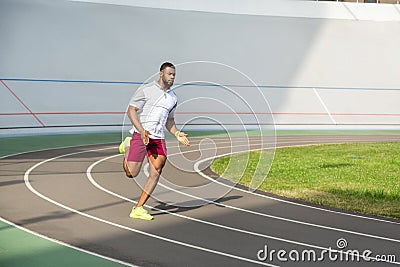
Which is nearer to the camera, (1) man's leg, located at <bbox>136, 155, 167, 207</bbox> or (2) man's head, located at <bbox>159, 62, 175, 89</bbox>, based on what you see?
(2) man's head, located at <bbox>159, 62, 175, 89</bbox>

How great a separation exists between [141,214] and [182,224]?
0.70m

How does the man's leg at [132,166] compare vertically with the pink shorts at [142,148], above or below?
below

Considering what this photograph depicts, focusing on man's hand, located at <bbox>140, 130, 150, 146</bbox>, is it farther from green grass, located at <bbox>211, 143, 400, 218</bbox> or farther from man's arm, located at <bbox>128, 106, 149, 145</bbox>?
green grass, located at <bbox>211, 143, 400, 218</bbox>

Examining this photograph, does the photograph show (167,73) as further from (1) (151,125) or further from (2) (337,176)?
(2) (337,176)

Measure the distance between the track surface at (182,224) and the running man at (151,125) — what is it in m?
0.75

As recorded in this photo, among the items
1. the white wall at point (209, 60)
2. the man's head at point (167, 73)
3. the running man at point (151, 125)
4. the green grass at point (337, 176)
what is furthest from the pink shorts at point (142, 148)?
the white wall at point (209, 60)

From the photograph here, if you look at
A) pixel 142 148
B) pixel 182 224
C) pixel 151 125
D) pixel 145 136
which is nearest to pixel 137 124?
pixel 145 136

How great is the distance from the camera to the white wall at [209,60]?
1273 inches

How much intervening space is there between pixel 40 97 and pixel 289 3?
50.4 feet

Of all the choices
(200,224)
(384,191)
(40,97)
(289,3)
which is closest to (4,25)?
(40,97)

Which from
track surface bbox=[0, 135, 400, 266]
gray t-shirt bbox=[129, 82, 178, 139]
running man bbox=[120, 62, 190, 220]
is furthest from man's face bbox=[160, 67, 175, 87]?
track surface bbox=[0, 135, 400, 266]

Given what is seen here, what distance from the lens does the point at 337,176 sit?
733 inches

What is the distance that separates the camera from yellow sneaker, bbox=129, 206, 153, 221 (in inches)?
469

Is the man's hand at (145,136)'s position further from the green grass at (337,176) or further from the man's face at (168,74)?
the green grass at (337,176)
